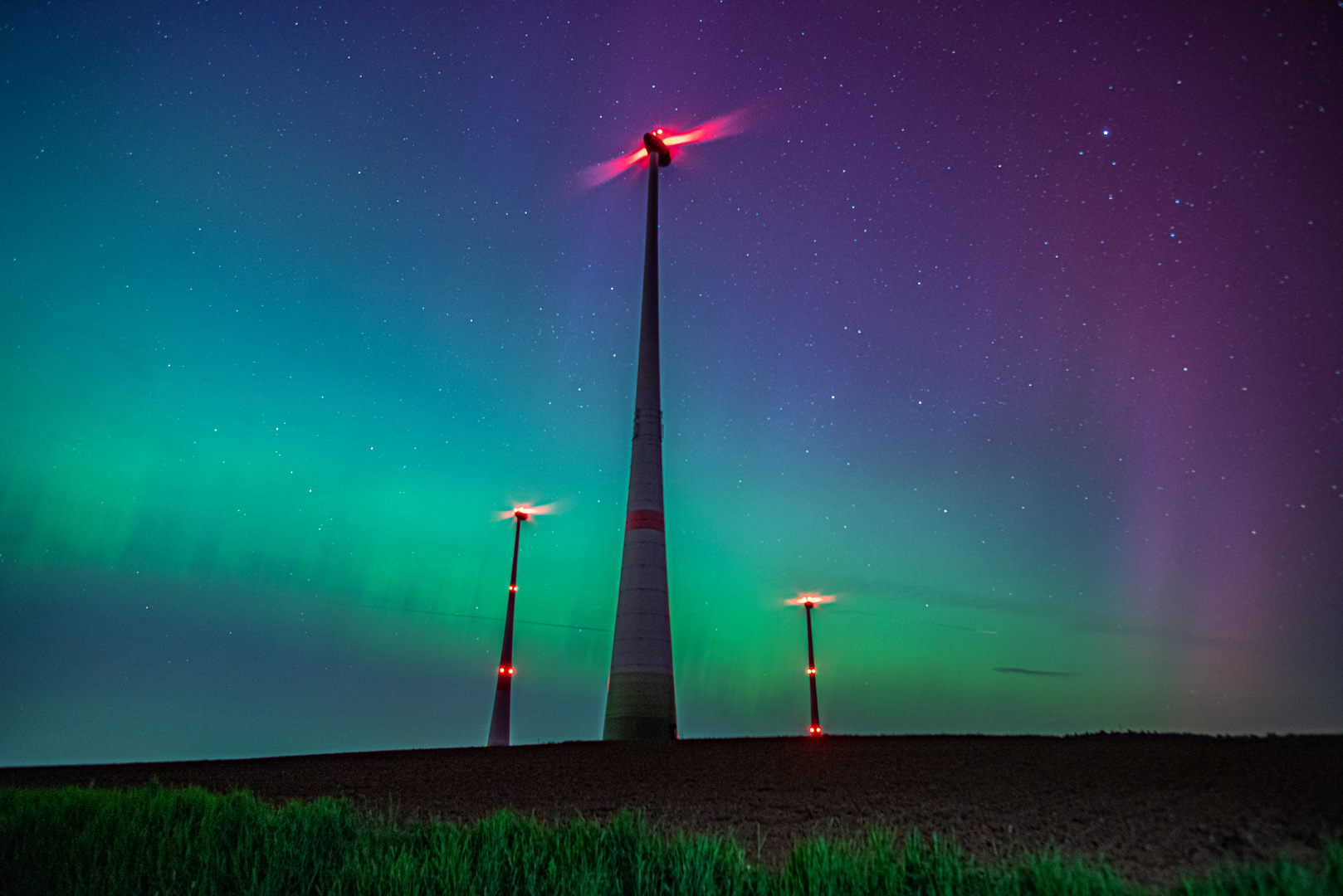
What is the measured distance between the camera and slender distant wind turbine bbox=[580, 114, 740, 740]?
23391 millimetres

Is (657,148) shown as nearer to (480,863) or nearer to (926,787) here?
(926,787)

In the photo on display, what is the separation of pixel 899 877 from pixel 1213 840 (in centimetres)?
238

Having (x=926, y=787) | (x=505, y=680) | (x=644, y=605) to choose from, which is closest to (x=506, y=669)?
(x=505, y=680)

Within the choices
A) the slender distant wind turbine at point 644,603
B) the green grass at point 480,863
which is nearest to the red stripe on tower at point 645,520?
the slender distant wind turbine at point 644,603

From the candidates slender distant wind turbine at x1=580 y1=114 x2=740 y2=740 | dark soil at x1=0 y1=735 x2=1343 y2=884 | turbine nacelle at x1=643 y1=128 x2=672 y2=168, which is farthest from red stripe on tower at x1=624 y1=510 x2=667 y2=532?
turbine nacelle at x1=643 y1=128 x2=672 y2=168

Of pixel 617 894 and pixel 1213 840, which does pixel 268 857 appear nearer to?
pixel 617 894

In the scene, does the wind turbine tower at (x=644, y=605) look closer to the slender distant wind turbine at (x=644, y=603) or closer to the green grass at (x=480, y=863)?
the slender distant wind turbine at (x=644, y=603)

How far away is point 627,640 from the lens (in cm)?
2414

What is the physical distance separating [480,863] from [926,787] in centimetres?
582

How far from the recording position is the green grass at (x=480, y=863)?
5059 millimetres

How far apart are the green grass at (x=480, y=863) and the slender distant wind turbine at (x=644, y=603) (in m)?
14.4

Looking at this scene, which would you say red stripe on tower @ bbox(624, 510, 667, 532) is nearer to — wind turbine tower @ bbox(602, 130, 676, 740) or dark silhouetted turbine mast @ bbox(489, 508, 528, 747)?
wind turbine tower @ bbox(602, 130, 676, 740)

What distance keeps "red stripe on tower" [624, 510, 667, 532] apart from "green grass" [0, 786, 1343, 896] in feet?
52.5

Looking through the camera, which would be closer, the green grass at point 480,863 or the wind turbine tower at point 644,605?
the green grass at point 480,863
